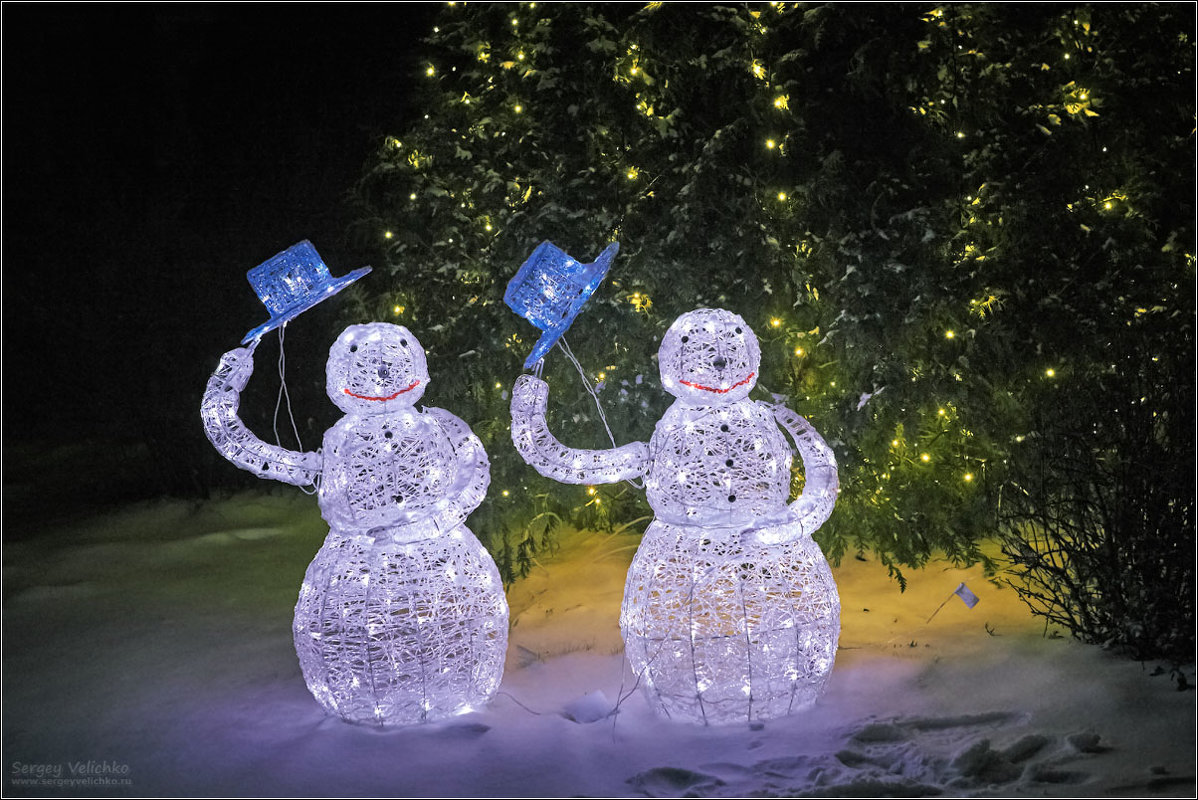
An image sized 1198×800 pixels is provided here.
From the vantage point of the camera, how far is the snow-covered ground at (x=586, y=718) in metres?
3.84

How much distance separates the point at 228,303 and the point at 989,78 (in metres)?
6.97

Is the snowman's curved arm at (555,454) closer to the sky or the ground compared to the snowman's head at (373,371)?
closer to the ground

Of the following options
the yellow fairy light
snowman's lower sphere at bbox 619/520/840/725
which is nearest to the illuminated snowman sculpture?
snowman's lower sphere at bbox 619/520/840/725

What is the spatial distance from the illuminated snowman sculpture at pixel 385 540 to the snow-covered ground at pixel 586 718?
28 cm

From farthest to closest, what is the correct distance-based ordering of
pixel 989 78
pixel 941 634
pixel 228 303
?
pixel 228 303 < pixel 989 78 < pixel 941 634

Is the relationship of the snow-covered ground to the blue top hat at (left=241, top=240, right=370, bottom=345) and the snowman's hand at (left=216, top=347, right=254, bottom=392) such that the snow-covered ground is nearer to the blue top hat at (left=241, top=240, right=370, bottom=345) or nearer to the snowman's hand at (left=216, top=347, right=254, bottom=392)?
the snowman's hand at (left=216, top=347, right=254, bottom=392)

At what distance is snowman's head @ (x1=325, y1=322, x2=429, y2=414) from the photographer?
13.5ft

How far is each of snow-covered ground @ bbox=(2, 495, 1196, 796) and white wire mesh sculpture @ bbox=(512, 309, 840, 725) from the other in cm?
27

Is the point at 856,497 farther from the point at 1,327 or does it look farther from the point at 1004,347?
the point at 1,327

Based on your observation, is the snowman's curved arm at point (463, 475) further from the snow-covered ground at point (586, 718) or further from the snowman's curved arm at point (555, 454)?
the snow-covered ground at point (586, 718)

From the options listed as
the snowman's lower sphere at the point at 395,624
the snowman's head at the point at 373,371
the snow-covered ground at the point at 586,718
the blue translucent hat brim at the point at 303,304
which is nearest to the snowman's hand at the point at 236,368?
the blue translucent hat brim at the point at 303,304

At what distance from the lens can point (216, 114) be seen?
988cm

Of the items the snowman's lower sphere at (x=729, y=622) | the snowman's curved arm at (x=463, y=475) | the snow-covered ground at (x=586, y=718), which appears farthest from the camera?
the snowman's curved arm at (x=463, y=475)

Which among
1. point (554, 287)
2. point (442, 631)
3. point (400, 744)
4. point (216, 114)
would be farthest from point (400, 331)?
point (216, 114)
